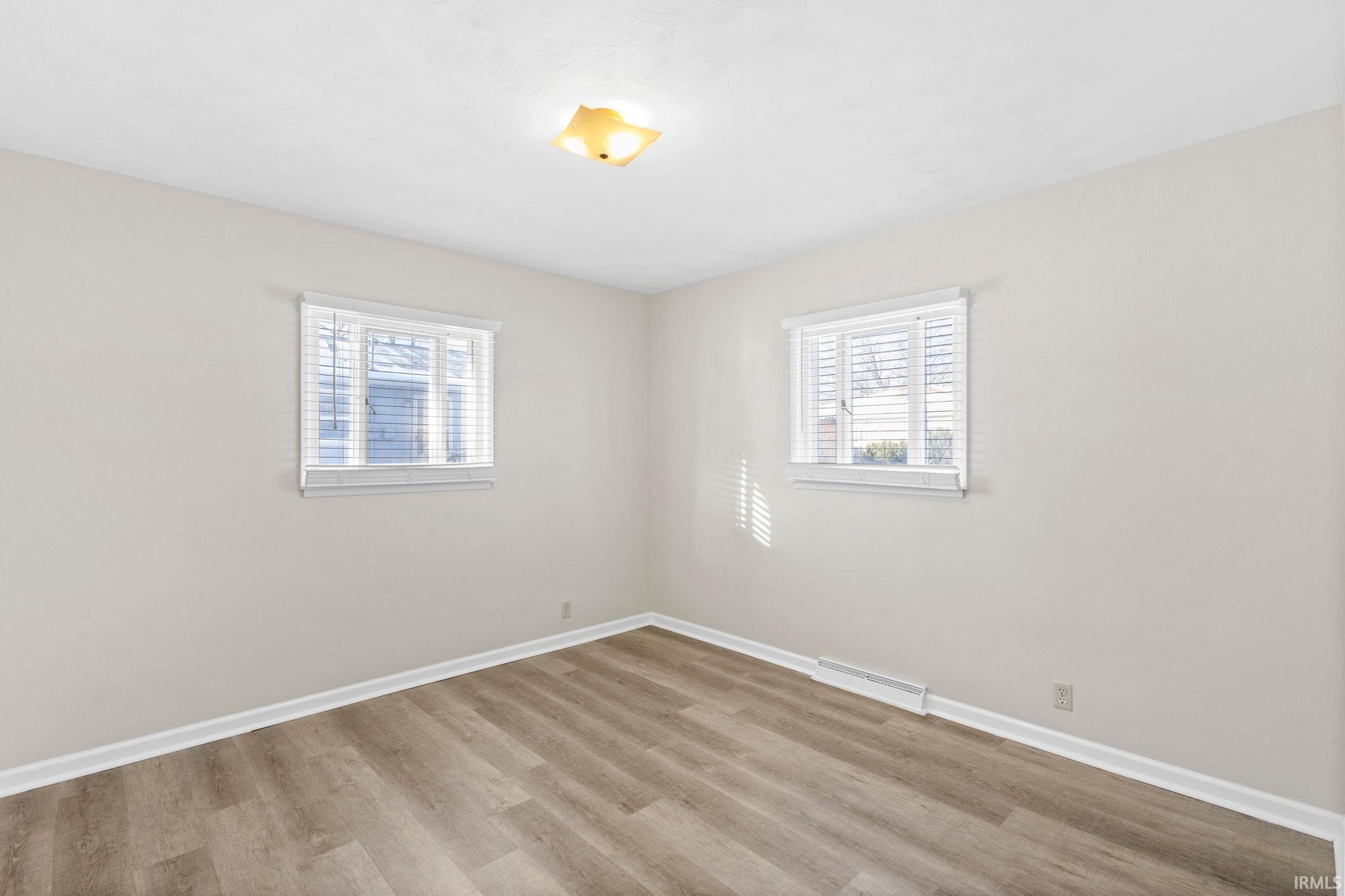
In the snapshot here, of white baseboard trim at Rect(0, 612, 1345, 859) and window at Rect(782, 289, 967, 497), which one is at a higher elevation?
window at Rect(782, 289, 967, 497)

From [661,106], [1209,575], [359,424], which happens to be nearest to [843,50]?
[661,106]

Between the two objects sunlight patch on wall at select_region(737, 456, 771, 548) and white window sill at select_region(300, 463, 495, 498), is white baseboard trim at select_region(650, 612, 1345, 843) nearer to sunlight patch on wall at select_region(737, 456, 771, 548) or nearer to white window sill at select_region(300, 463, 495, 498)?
sunlight patch on wall at select_region(737, 456, 771, 548)

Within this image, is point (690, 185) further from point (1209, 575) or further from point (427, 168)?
point (1209, 575)

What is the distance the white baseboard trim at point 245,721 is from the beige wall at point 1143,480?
1.90 metres

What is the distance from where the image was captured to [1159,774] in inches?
99.7

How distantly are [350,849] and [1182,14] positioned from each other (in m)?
3.57

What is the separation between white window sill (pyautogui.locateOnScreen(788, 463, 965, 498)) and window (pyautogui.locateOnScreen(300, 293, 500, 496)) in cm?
193

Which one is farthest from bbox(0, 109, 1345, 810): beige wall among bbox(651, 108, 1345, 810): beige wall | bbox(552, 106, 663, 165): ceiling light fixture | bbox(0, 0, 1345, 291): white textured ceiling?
bbox(552, 106, 663, 165): ceiling light fixture


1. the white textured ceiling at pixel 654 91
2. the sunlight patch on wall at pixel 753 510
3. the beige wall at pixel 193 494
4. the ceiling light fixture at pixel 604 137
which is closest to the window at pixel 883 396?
the sunlight patch on wall at pixel 753 510

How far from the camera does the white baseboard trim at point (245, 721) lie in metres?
2.55

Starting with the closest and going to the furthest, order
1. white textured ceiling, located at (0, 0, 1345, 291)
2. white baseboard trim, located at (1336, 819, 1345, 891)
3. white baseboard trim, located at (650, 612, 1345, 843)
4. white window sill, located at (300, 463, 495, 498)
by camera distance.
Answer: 1. white textured ceiling, located at (0, 0, 1345, 291)
2. white baseboard trim, located at (1336, 819, 1345, 891)
3. white baseboard trim, located at (650, 612, 1345, 843)
4. white window sill, located at (300, 463, 495, 498)

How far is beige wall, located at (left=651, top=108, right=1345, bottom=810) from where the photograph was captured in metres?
2.26

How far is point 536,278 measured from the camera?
421cm

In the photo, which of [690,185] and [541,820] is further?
[690,185]
